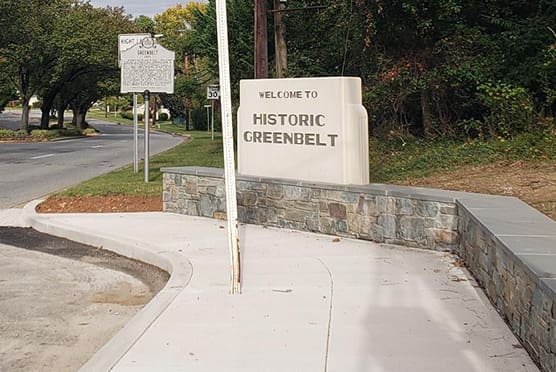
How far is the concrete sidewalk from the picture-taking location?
461 centimetres

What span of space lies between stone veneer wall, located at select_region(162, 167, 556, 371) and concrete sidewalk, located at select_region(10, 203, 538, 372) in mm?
198

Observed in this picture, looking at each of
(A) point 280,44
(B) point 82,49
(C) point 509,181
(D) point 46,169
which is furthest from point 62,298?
(B) point 82,49

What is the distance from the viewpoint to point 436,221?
7.83m

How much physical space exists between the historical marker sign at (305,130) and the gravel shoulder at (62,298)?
8.30 ft

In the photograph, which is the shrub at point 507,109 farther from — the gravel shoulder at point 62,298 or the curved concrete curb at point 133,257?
the gravel shoulder at point 62,298

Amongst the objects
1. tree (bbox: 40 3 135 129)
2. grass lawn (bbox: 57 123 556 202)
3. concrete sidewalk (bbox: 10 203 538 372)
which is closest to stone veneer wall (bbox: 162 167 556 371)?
concrete sidewalk (bbox: 10 203 538 372)

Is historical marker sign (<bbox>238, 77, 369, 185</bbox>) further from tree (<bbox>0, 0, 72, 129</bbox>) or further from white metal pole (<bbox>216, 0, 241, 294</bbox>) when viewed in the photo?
tree (<bbox>0, 0, 72, 129</bbox>)

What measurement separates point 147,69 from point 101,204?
395 cm

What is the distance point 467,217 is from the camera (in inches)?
276

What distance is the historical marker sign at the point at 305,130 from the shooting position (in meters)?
8.94

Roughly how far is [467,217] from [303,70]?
17.9 m

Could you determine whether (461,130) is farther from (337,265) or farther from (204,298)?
(204,298)

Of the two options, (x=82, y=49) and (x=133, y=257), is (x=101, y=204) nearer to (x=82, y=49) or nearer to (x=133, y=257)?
(x=133, y=257)

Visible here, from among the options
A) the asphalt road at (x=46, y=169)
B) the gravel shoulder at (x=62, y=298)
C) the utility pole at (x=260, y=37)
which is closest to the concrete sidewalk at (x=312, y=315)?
the gravel shoulder at (x=62, y=298)
